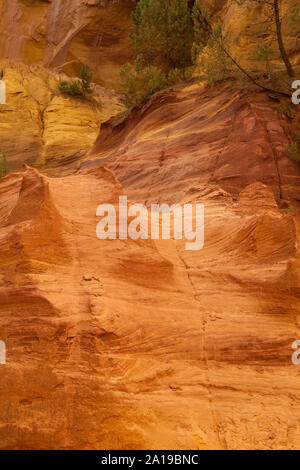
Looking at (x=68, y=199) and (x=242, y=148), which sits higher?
(x=242, y=148)

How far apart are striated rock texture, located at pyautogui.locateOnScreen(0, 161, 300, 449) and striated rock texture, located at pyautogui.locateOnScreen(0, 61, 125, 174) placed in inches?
439

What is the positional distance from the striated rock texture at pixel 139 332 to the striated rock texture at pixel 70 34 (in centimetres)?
2241

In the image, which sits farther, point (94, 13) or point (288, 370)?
point (94, 13)

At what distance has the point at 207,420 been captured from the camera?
4.61m

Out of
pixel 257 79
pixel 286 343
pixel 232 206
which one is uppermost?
pixel 257 79

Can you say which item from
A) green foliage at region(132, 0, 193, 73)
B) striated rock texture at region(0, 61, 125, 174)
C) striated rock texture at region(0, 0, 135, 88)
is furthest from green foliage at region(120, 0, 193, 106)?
striated rock texture at region(0, 0, 135, 88)

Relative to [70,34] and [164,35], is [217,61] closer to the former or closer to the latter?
[164,35]

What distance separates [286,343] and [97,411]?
8.87 feet

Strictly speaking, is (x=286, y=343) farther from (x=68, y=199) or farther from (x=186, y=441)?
(x=68, y=199)

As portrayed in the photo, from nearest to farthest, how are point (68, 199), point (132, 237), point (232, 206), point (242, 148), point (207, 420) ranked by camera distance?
point (207, 420) < point (132, 237) < point (68, 199) < point (232, 206) < point (242, 148)

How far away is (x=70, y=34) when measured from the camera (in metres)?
28.2

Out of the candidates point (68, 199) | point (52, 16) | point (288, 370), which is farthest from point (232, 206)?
point (52, 16)

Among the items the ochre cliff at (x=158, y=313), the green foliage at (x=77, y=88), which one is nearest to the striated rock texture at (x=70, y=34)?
the green foliage at (x=77, y=88)

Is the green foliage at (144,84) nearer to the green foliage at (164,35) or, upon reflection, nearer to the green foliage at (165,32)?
the green foliage at (164,35)
